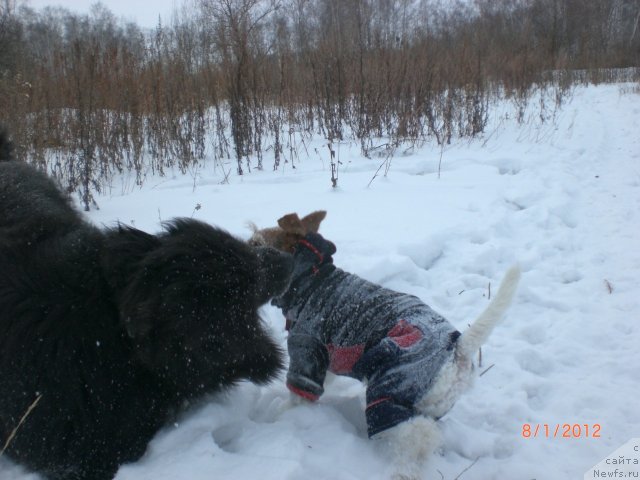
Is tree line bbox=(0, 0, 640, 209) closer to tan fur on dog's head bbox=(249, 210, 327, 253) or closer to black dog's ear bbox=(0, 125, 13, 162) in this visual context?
black dog's ear bbox=(0, 125, 13, 162)

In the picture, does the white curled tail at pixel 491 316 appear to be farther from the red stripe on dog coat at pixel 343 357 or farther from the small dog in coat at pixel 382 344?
the red stripe on dog coat at pixel 343 357

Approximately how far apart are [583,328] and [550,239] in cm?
147

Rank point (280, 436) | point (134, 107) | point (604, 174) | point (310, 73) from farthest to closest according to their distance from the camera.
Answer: point (310, 73), point (134, 107), point (604, 174), point (280, 436)

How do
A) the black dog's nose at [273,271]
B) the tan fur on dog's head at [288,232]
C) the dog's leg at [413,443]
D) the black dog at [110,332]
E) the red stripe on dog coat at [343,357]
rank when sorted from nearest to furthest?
the black dog at [110,332]
the dog's leg at [413,443]
the black dog's nose at [273,271]
the red stripe on dog coat at [343,357]
the tan fur on dog's head at [288,232]

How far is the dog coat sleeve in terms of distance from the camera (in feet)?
6.83

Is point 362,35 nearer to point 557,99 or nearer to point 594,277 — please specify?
point 557,99

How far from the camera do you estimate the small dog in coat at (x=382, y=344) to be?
70.3 inches

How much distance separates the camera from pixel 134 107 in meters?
6.83

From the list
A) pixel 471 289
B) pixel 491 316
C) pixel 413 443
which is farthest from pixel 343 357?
pixel 471 289

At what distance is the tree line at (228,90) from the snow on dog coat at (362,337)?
3983mm

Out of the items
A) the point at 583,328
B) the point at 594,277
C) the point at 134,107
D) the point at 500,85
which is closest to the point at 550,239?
the point at 594,277

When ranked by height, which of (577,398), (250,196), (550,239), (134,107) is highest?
(134,107)

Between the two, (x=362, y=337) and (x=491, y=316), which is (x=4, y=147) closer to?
(x=362, y=337)

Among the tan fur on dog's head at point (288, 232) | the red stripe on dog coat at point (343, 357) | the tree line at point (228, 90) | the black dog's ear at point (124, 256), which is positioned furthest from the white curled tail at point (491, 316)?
the tree line at point (228, 90)
